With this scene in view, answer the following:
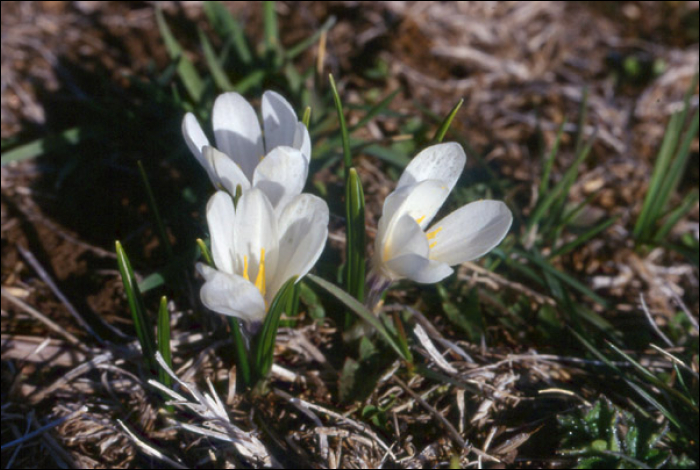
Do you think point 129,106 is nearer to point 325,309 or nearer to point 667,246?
point 325,309

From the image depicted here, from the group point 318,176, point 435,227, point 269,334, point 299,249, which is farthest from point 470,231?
point 318,176

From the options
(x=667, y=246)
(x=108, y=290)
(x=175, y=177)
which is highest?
(x=175, y=177)

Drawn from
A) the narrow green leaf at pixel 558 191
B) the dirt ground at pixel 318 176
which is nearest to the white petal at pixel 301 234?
the dirt ground at pixel 318 176

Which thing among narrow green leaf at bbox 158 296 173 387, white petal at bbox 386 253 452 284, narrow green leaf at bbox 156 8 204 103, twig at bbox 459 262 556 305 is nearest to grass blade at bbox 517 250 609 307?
twig at bbox 459 262 556 305

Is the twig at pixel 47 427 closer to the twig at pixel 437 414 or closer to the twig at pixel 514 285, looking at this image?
the twig at pixel 437 414

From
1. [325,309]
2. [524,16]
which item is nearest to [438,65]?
[524,16]

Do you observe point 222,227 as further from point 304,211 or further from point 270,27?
point 270,27
